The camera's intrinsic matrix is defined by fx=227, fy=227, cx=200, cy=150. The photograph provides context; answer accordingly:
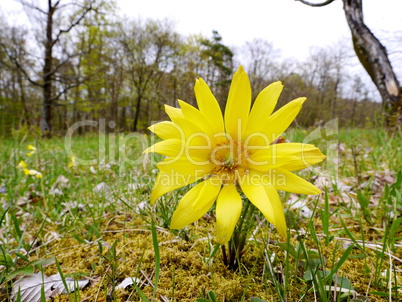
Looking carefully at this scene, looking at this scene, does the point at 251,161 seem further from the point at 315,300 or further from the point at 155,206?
the point at 155,206

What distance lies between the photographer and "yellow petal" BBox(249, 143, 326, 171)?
2.46ft

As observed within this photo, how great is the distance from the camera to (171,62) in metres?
23.1

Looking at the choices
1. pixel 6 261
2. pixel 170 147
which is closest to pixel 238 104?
pixel 170 147

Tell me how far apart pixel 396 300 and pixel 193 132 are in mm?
934

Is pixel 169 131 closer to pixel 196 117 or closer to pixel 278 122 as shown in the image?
pixel 196 117

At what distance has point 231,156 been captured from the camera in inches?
36.6

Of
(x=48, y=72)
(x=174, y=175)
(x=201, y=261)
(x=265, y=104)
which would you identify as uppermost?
(x=48, y=72)

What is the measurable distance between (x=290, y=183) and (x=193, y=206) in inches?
12.9

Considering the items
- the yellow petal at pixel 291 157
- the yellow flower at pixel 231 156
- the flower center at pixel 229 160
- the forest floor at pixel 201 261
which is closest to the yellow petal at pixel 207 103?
the yellow flower at pixel 231 156

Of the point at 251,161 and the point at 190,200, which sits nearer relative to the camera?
the point at 190,200

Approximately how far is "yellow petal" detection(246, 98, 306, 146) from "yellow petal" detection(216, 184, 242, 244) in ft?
0.82

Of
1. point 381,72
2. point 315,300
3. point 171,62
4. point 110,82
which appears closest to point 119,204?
point 315,300

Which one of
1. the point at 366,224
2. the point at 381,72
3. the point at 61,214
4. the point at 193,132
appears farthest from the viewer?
the point at 381,72

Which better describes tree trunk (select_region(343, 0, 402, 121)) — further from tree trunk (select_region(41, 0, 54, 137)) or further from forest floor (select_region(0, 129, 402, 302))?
tree trunk (select_region(41, 0, 54, 137))
